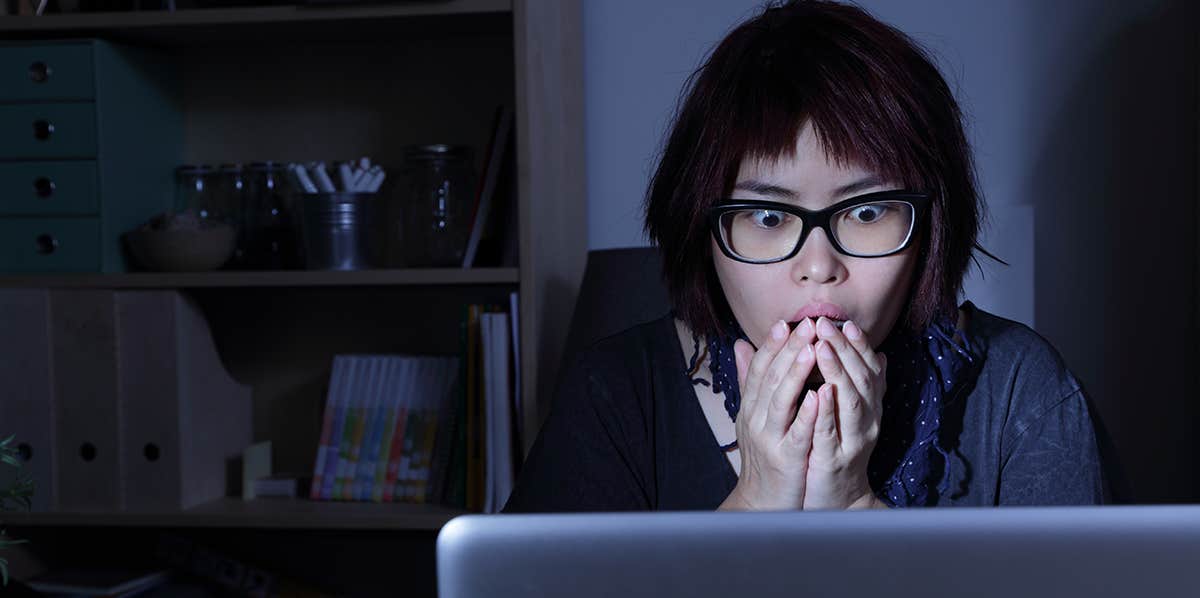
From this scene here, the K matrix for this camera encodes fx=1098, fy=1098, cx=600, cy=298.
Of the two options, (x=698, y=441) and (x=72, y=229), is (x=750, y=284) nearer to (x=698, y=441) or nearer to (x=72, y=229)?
(x=698, y=441)

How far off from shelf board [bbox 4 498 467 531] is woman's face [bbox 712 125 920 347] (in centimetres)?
96

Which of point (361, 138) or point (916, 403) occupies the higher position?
point (361, 138)

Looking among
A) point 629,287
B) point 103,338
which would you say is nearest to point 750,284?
point 629,287

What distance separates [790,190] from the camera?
971mm

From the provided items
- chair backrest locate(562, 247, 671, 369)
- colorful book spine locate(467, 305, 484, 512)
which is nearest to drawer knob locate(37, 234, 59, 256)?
colorful book spine locate(467, 305, 484, 512)

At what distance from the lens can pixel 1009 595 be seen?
1.36ft

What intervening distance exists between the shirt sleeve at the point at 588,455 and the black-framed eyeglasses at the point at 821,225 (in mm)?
230

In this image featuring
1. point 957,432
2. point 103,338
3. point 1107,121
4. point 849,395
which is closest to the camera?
point 849,395

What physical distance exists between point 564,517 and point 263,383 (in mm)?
1869

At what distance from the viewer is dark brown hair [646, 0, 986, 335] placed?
963 mm

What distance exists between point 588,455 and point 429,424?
34.7 inches

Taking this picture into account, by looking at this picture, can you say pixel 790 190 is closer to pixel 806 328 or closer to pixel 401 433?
pixel 806 328

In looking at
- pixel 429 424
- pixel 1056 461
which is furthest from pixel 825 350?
pixel 429 424

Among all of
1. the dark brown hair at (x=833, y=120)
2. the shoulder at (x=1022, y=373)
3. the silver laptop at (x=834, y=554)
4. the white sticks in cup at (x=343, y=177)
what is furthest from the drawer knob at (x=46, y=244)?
the silver laptop at (x=834, y=554)
